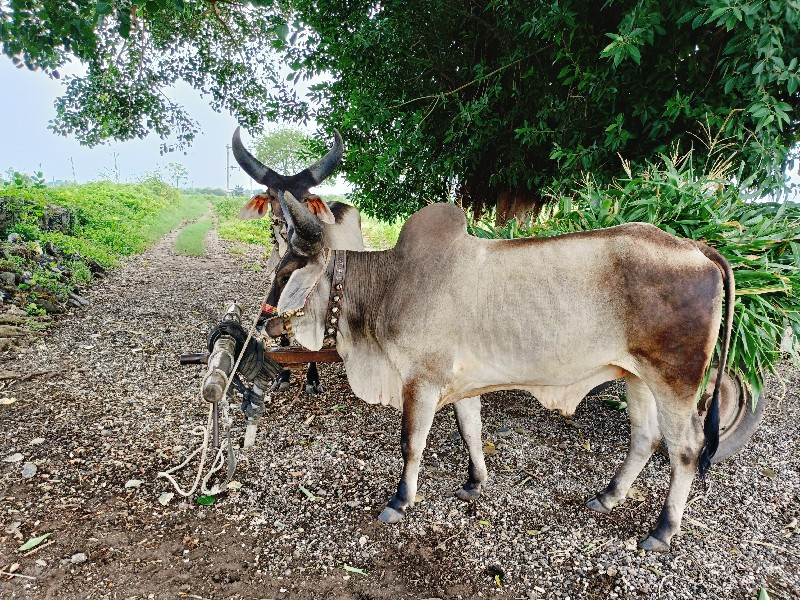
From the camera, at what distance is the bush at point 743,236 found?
2.69 metres

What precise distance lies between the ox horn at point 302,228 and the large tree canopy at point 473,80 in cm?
163

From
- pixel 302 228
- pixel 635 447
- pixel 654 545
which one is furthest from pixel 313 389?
pixel 654 545

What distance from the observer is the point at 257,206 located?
3.90 meters

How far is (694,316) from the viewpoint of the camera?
2264mm

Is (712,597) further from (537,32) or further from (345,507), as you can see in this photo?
(537,32)

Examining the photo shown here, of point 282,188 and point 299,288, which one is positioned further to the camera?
point 282,188

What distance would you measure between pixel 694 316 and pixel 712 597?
1.22 metres

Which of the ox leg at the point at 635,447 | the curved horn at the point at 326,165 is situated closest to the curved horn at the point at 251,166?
the curved horn at the point at 326,165

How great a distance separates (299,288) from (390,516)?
127 centimetres

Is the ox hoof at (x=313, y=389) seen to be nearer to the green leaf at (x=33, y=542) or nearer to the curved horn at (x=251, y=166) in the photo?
the curved horn at (x=251, y=166)

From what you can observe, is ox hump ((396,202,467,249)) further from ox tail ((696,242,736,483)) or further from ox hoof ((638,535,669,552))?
ox hoof ((638,535,669,552))

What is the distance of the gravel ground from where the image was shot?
2.34 m

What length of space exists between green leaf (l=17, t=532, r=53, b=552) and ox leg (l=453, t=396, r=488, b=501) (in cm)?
206

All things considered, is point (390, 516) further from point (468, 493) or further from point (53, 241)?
point (53, 241)
